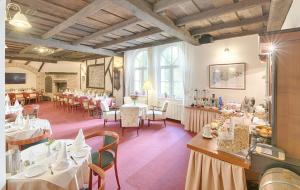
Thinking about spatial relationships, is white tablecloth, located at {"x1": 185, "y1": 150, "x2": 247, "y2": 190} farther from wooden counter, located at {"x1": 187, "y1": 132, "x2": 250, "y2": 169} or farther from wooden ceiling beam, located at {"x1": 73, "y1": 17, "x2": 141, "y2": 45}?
wooden ceiling beam, located at {"x1": 73, "y1": 17, "x2": 141, "y2": 45}

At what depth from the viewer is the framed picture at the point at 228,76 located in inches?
172

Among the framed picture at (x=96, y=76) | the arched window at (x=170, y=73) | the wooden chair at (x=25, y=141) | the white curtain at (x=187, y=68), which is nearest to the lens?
the wooden chair at (x=25, y=141)

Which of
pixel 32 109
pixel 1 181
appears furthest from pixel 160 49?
pixel 1 181

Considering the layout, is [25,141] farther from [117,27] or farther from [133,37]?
[133,37]

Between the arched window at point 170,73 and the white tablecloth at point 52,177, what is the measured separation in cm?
450

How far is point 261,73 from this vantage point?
411 centimetres

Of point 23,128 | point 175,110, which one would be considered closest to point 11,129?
point 23,128

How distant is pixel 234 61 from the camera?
14.7 ft

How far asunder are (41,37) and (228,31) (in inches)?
212

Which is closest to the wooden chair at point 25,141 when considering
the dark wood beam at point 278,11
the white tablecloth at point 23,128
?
the white tablecloth at point 23,128

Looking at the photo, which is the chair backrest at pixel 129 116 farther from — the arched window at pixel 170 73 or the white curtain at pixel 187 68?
the arched window at pixel 170 73

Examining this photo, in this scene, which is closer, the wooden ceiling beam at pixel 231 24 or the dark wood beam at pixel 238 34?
the wooden ceiling beam at pixel 231 24

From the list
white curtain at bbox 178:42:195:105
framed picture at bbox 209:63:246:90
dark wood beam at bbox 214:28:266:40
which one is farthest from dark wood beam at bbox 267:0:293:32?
white curtain at bbox 178:42:195:105

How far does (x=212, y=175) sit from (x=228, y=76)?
3.56m
